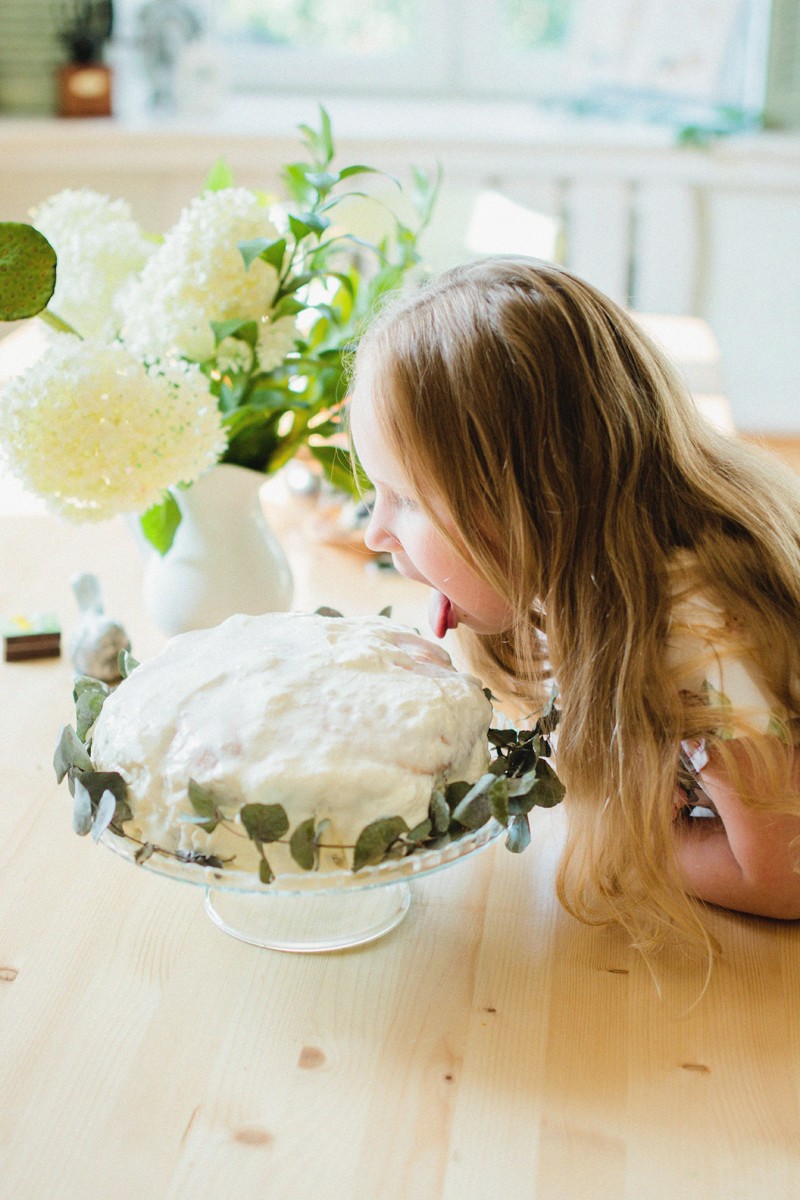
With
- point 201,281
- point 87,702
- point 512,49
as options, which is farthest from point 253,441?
point 512,49

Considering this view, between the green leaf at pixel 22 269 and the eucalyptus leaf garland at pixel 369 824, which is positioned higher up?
the green leaf at pixel 22 269

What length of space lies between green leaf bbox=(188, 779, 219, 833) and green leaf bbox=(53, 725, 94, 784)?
0.32 ft

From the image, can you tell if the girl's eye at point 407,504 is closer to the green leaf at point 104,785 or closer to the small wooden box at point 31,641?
the green leaf at point 104,785

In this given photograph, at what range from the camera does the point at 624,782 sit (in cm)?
89

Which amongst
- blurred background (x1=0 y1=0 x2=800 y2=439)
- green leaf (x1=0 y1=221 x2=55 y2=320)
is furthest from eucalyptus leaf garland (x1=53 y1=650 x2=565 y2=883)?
blurred background (x1=0 y1=0 x2=800 y2=439)

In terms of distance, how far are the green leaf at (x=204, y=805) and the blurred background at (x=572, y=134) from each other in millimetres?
2087

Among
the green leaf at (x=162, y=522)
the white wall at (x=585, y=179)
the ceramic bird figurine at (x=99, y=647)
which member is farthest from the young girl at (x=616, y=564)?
the white wall at (x=585, y=179)

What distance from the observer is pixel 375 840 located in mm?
752

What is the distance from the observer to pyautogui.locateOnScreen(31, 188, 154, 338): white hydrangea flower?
120cm

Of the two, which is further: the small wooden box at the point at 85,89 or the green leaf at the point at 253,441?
the small wooden box at the point at 85,89

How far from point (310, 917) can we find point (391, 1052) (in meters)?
0.14

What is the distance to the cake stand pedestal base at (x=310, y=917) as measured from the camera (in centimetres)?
88

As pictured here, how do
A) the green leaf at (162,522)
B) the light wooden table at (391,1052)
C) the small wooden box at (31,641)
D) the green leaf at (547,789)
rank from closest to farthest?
the light wooden table at (391,1052)
the green leaf at (547,789)
the green leaf at (162,522)
the small wooden box at (31,641)

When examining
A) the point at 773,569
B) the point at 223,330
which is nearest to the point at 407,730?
the point at 773,569
